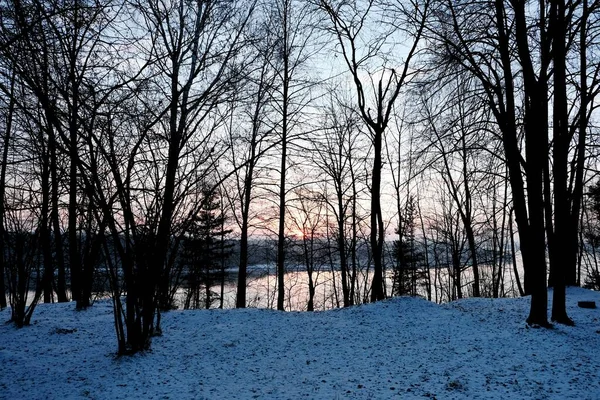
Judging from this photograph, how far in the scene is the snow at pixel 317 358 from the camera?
480 cm

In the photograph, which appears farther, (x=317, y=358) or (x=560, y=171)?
(x=560, y=171)

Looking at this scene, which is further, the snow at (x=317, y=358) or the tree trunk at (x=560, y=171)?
the tree trunk at (x=560, y=171)

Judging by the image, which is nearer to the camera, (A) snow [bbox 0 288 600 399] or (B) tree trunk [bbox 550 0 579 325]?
(A) snow [bbox 0 288 600 399]

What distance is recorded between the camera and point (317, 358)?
6438mm

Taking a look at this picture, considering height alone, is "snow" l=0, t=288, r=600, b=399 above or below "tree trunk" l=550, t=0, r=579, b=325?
below

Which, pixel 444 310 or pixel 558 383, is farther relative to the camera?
pixel 444 310

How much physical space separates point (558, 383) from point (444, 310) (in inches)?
180

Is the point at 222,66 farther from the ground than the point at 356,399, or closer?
farther from the ground

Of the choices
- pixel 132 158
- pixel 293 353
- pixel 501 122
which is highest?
pixel 501 122

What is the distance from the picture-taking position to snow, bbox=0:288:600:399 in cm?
480

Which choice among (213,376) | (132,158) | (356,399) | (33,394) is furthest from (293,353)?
(132,158)

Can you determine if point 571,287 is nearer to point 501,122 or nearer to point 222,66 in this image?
point 501,122

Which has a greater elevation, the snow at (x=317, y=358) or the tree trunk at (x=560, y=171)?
the tree trunk at (x=560, y=171)

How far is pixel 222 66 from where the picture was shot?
6160mm
